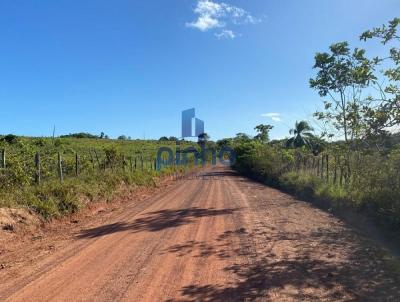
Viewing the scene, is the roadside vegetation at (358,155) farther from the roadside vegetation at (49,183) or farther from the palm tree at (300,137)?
the palm tree at (300,137)

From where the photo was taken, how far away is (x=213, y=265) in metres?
7.16

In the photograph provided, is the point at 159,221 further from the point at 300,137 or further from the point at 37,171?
the point at 300,137

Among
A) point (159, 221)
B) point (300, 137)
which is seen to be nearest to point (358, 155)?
point (159, 221)

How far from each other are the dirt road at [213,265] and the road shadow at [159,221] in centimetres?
3

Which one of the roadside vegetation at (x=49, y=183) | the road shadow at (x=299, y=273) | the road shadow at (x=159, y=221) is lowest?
the road shadow at (x=299, y=273)

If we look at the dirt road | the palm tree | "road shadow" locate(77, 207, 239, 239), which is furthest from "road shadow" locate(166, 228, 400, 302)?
the palm tree

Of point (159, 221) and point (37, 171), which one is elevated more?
point (37, 171)

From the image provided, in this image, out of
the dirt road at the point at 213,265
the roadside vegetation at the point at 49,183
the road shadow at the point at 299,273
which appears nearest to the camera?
the road shadow at the point at 299,273

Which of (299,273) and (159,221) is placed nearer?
(299,273)

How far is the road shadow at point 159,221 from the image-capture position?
10664mm

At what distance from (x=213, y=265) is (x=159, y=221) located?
195 inches

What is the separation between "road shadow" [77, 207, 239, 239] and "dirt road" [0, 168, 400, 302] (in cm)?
3

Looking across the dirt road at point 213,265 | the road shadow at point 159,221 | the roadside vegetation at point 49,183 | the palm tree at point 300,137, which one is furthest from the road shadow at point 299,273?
the palm tree at point 300,137

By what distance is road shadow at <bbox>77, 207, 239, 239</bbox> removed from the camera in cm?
1066
